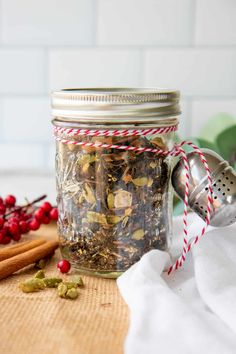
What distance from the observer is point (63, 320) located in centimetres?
62

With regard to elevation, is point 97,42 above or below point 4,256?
above

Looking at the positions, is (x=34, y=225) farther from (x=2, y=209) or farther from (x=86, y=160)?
(x=86, y=160)

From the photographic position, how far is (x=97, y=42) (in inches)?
53.2

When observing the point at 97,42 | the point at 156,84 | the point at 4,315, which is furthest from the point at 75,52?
the point at 4,315

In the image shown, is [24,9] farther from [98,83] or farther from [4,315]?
[4,315]

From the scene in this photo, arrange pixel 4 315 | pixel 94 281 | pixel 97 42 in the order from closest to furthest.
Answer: pixel 4 315
pixel 94 281
pixel 97 42


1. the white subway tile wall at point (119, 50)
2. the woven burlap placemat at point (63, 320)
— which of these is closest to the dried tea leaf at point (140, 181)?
the woven burlap placemat at point (63, 320)

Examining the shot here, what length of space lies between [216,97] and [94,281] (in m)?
0.73

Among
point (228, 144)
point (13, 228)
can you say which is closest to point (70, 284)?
point (13, 228)

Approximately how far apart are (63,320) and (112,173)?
184 millimetres

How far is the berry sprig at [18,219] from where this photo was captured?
2.94ft

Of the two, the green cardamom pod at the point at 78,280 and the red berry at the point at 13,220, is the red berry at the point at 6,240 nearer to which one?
the red berry at the point at 13,220

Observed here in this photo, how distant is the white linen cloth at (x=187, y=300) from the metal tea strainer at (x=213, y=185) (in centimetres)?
4

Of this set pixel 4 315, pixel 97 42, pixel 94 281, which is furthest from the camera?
pixel 97 42
